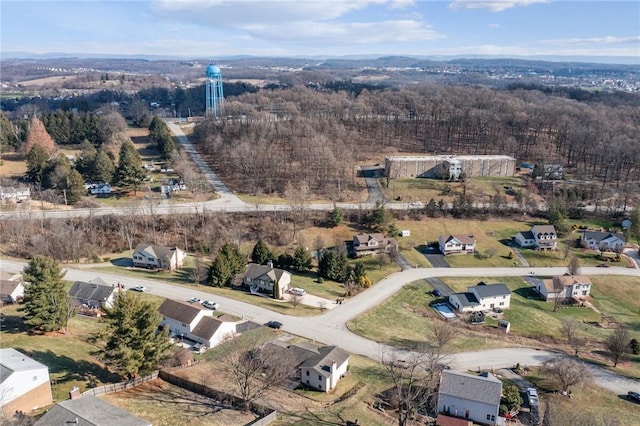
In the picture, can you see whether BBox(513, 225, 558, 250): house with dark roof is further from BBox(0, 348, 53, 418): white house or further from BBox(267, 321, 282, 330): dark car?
BBox(0, 348, 53, 418): white house

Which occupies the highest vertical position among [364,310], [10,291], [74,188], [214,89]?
[214,89]

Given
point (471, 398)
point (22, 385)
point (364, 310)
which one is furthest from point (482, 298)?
point (22, 385)

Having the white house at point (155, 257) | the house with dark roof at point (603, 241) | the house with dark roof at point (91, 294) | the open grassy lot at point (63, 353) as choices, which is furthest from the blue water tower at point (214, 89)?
the open grassy lot at point (63, 353)

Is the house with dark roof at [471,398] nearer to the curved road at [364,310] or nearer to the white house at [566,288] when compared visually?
the curved road at [364,310]

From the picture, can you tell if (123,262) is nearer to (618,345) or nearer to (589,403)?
(589,403)

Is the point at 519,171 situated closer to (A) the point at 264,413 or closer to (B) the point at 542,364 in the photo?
(B) the point at 542,364

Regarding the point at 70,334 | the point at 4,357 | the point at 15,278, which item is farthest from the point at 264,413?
the point at 15,278
